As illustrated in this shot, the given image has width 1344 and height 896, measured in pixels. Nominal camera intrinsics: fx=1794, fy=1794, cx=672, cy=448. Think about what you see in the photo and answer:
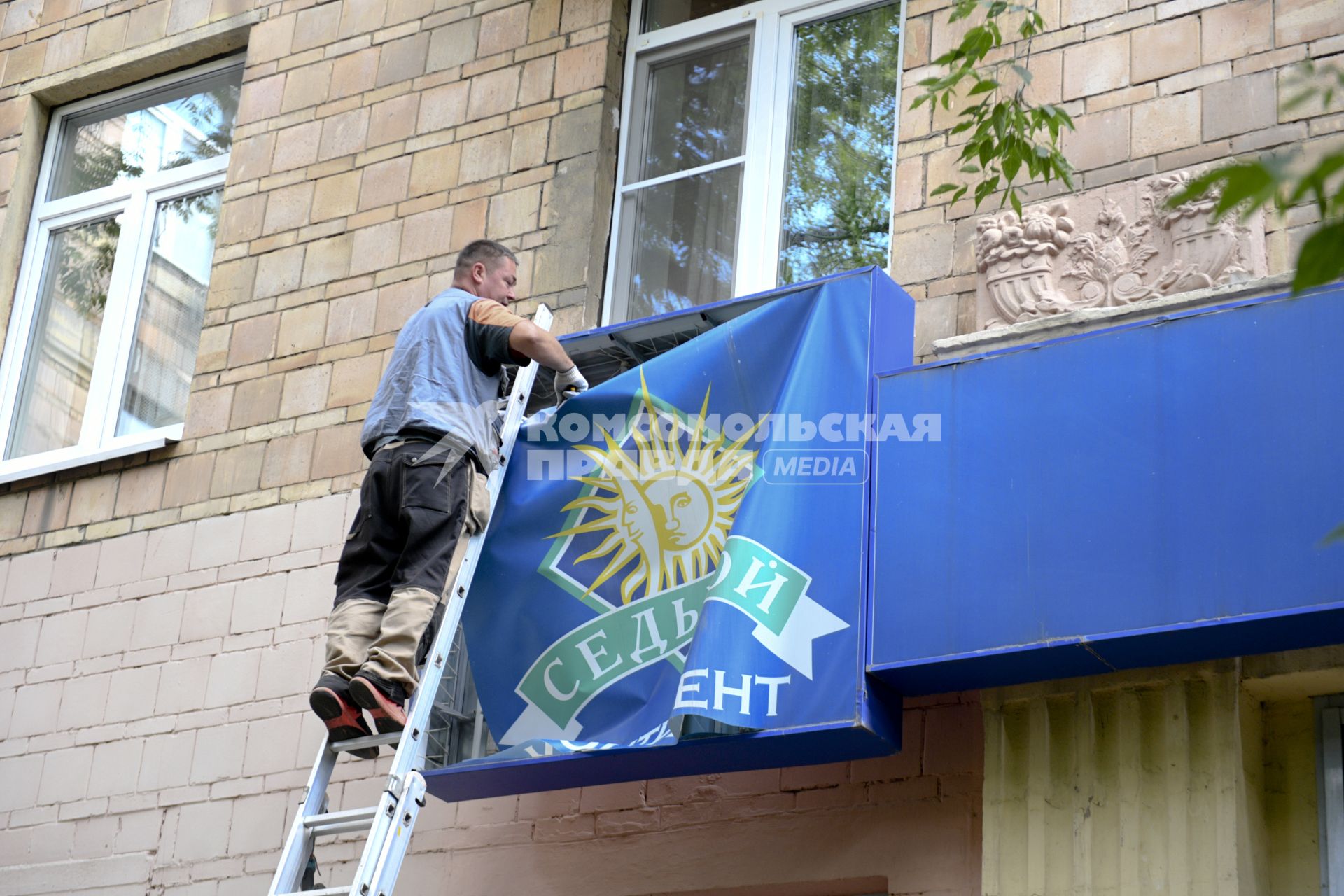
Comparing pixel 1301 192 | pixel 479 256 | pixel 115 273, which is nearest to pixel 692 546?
pixel 479 256

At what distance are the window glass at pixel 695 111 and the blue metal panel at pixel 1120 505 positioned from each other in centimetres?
214

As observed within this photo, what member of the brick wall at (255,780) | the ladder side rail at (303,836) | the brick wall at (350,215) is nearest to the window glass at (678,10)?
the brick wall at (350,215)

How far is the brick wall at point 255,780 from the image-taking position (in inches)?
209

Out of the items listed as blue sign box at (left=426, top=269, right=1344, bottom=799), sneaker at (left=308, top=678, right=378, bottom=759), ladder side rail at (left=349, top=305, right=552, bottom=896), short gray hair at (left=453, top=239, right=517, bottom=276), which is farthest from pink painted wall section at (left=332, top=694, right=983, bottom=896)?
short gray hair at (left=453, top=239, right=517, bottom=276)

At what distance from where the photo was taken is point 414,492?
5.34 meters

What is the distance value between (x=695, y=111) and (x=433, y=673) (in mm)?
2918

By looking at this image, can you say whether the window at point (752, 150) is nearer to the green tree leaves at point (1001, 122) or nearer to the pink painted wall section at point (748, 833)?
the green tree leaves at point (1001, 122)

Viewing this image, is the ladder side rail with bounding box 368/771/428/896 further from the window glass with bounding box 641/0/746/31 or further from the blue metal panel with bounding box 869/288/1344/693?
the window glass with bounding box 641/0/746/31

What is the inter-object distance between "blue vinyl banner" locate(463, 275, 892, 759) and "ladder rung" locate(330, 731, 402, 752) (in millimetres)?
423

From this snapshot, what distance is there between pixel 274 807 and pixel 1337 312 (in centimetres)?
390

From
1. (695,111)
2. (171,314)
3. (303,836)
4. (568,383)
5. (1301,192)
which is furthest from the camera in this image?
(171,314)

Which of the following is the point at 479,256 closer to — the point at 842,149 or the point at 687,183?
the point at 687,183

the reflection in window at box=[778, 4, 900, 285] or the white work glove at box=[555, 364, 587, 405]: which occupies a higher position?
the reflection in window at box=[778, 4, 900, 285]

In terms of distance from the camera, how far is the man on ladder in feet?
16.8
